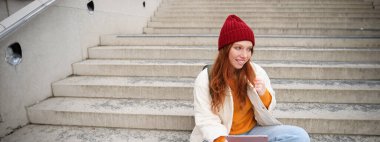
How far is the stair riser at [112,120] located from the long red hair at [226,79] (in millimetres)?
723

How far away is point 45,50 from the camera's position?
2570 mm

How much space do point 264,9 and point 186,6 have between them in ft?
6.39

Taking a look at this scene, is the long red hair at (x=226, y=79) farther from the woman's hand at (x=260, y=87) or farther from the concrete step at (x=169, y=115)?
the concrete step at (x=169, y=115)

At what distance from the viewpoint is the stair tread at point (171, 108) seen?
6.85 feet

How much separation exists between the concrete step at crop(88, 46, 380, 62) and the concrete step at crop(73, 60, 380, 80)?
0.14 metres

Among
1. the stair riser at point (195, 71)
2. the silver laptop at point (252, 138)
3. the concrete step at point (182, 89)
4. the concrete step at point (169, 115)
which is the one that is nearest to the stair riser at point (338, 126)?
the concrete step at point (169, 115)

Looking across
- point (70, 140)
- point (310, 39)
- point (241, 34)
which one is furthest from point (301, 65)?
point (70, 140)

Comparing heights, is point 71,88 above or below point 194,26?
below

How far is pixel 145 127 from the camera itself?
2.23 metres

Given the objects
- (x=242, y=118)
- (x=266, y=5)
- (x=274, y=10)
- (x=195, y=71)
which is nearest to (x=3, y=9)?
(x=195, y=71)

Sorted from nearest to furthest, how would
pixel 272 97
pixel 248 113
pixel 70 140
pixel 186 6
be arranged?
pixel 272 97 < pixel 248 113 < pixel 70 140 < pixel 186 6

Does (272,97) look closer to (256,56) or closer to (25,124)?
(256,56)

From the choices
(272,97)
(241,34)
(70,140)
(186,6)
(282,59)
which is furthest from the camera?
(186,6)

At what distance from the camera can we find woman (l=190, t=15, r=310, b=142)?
139 centimetres
